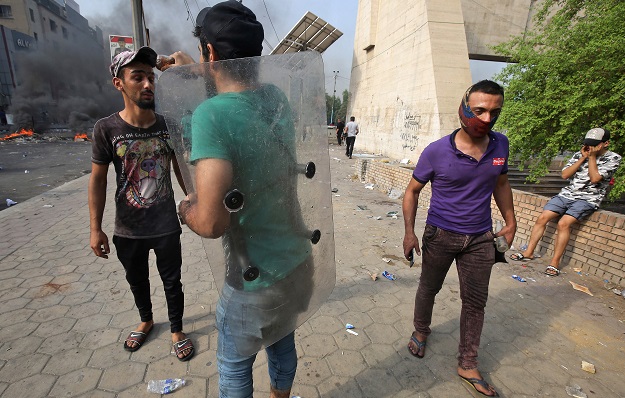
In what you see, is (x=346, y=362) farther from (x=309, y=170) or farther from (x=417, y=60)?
(x=417, y=60)

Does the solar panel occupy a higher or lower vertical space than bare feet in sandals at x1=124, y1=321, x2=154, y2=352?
higher

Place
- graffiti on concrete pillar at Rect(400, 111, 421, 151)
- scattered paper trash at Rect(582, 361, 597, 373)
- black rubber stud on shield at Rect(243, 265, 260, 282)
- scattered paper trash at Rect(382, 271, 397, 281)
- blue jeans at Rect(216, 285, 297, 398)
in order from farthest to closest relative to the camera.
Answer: graffiti on concrete pillar at Rect(400, 111, 421, 151) < scattered paper trash at Rect(382, 271, 397, 281) < scattered paper trash at Rect(582, 361, 597, 373) < blue jeans at Rect(216, 285, 297, 398) < black rubber stud on shield at Rect(243, 265, 260, 282)

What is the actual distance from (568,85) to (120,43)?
26.9ft

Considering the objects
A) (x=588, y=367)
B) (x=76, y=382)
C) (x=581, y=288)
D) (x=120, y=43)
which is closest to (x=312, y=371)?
(x=76, y=382)

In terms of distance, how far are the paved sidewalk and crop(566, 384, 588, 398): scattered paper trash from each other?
0.04 metres

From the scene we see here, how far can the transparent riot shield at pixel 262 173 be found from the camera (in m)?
0.95

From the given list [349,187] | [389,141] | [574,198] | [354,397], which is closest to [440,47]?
[389,141]

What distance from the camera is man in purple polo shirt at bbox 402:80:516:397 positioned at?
1.91m

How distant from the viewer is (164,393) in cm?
191

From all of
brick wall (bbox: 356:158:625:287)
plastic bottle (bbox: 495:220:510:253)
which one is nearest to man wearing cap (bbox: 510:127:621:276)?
brick wall (bbox: 356:158:625:287)

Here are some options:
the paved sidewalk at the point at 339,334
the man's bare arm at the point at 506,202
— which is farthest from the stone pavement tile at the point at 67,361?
the man's bare arm at the point at 506,202

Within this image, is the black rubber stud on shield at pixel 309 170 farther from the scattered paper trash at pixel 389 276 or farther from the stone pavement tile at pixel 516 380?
the scattered paper trash at pixel 389 276

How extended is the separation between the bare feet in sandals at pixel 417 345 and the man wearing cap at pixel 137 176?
163cm

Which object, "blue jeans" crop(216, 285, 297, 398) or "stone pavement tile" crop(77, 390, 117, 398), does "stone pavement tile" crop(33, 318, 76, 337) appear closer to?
"stone pavement tile" crop(77, 390, 117, 398)
